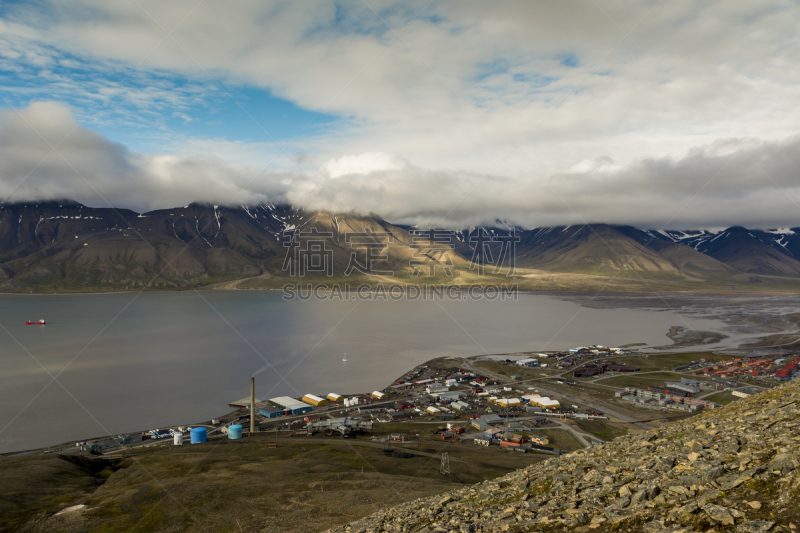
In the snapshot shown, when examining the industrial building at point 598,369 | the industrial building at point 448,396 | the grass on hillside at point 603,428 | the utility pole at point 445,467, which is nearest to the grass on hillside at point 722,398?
the industrial building at point 598,369

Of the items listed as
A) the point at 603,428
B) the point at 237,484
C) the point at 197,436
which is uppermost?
the point at 237,484

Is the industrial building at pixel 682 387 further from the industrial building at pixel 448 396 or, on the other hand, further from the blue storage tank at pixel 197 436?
the blue storage tank at pixel 197 436

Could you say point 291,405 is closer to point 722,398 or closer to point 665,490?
point 665,490

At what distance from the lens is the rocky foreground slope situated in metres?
7.57

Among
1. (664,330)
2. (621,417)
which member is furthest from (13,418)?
(664,330)

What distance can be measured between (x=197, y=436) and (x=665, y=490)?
164ft

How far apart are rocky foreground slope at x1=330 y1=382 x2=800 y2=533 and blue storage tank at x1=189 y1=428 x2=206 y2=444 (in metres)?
40.7

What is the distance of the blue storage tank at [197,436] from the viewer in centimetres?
4728

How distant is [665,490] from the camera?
8.86 meters

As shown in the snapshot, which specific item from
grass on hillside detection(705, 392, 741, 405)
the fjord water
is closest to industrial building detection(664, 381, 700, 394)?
grass on hillside detection(705, 392, 741, 405)

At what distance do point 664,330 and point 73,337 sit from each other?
591 feet

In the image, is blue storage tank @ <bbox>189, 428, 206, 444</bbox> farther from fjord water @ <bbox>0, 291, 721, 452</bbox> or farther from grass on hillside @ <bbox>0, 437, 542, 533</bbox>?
fjord water @ <bbox>0, 291, 721, 452</bbox>

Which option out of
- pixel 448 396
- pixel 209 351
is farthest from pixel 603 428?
pixel 209 351

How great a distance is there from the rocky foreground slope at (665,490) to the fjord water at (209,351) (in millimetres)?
55976
